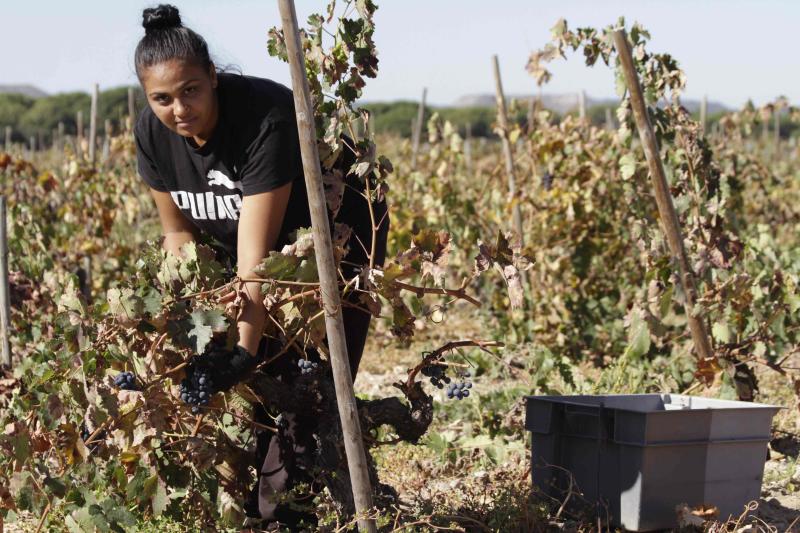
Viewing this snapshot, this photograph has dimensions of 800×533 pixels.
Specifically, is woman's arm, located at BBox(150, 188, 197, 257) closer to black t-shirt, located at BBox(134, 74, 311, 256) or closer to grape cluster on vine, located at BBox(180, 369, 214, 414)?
black t-shirt, located at BBox(134, 74, 311, 256)

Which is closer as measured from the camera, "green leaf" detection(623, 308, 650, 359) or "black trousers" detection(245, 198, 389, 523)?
"black trousers" detection(245, 198, 389, 523)

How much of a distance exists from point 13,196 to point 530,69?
13.2ft

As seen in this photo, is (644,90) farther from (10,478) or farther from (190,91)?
(10,478)

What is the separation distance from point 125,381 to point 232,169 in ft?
1.89

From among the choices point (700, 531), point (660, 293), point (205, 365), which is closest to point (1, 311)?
point (205, 365)

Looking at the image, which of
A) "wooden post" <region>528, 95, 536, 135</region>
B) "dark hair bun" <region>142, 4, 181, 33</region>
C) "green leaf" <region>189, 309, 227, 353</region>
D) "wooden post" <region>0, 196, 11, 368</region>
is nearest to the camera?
"green leaf" <region>189, 309, 227, 353</region>

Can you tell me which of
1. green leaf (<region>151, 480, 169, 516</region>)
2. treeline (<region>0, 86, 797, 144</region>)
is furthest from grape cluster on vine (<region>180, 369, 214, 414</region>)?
treeline (<region>0, 86, 797, 144</region>)

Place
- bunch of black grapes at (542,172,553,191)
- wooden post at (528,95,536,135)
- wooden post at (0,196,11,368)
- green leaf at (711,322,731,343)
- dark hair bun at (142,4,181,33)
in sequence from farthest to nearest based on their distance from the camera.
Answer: wooden post at (528,95,536,135) < bunch of black grapes at (542,172,553,191) < wooden post at (0,196,11,368) < green leaf at (711,322,731,343) < dark hair bun at (142,4,181,33)

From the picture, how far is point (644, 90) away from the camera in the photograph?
398 cm

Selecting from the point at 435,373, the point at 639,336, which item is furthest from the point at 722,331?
the point at 435,373

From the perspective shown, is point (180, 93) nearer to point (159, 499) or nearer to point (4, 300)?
point (159, 499)

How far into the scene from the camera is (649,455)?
2.91 m

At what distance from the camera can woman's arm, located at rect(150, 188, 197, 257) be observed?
2945 mm

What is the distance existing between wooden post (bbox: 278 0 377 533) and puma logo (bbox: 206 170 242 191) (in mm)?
412
